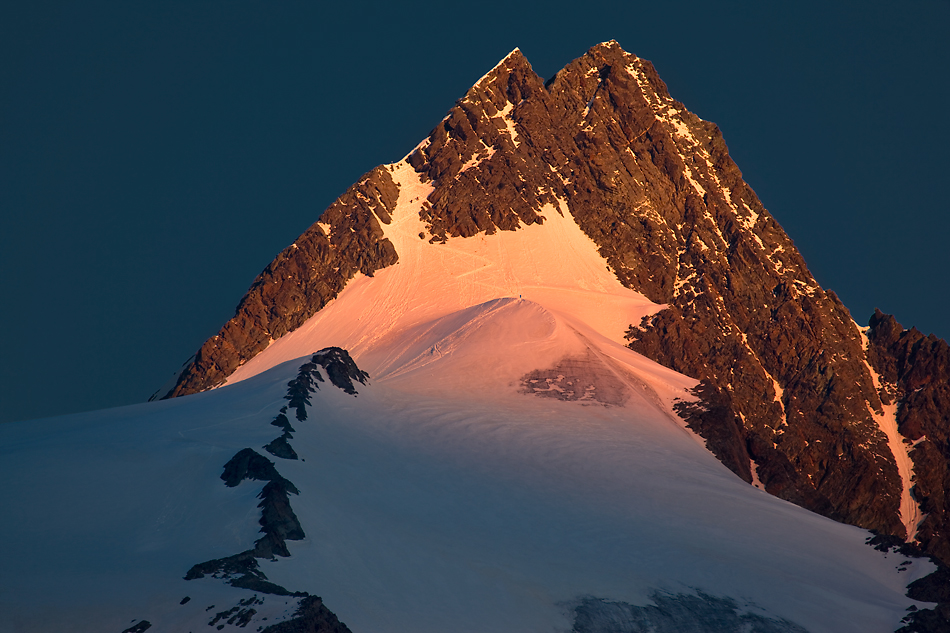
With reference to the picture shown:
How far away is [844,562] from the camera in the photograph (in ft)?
216

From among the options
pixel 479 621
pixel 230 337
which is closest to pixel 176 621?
pixel 479 621

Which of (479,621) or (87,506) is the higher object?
(87,506)

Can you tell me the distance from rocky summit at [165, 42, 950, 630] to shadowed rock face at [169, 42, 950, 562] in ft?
0.66

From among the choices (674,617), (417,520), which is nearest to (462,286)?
(417,520)

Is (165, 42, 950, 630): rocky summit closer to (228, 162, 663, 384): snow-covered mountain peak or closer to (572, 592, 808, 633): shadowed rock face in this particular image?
(228, 162, 663, 384): snow-covered mountain peak

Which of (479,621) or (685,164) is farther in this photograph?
(685,164)

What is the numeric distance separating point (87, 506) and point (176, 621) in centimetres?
1393

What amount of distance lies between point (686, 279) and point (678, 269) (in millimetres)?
2099

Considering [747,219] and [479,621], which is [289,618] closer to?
[479,621]

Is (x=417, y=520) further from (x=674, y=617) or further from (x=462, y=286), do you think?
(x=462, y=286)

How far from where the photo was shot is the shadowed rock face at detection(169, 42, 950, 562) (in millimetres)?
106750

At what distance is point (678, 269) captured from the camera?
430 ft

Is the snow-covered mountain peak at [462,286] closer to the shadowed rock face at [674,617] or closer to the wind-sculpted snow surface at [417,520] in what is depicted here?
the wind-sculpted snow surface at [417,520]

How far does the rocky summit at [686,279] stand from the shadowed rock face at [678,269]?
202 millimetres
